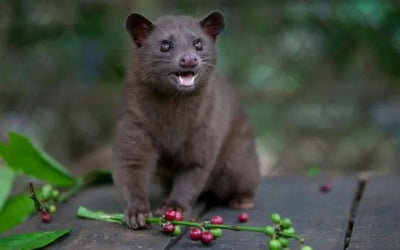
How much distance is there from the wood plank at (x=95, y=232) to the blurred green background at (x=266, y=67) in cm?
178

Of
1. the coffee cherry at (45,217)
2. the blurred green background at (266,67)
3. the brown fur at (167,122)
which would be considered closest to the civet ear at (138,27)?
the brown fur at (167,122)

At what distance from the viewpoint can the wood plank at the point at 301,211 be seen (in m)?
2.87

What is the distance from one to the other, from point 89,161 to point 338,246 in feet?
8.57

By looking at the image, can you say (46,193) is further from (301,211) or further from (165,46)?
(301,211)

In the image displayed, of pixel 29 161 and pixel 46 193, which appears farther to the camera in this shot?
pixel 29 161

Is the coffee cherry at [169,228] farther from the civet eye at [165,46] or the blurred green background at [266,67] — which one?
the blurred green background at [266,67]

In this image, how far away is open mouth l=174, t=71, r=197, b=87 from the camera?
3285 mm

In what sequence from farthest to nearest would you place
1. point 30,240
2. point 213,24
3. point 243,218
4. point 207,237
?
point 213,24
point 243,218
point 30,240
point 207,237

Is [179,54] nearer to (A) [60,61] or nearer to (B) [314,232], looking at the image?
(B) [314,232]

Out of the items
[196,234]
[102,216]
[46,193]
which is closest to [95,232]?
[102,216]

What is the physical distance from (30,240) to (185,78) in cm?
96

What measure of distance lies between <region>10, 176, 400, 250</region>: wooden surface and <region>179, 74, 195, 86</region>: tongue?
0.63 metres

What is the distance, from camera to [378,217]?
127 inches

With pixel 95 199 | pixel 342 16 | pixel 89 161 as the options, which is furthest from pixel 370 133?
pixel 95 199
